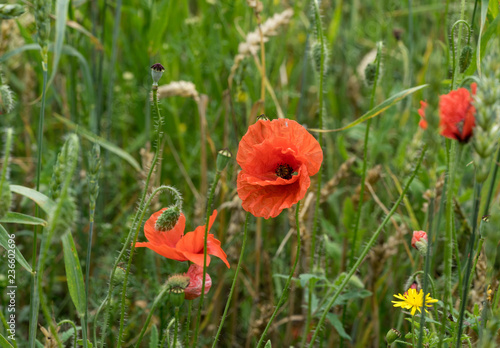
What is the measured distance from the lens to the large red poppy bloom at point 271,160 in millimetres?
1146

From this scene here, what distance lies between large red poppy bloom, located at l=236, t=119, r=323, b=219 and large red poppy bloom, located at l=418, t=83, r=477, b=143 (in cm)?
33

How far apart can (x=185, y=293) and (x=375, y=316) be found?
827mm

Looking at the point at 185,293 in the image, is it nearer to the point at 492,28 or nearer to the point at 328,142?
the point at 492,28

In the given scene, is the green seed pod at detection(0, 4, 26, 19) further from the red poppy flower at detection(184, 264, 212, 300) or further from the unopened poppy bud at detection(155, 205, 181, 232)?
the red poppy flower at detection(184, 264, 212, 300)

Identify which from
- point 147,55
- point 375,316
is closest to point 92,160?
point 375,316

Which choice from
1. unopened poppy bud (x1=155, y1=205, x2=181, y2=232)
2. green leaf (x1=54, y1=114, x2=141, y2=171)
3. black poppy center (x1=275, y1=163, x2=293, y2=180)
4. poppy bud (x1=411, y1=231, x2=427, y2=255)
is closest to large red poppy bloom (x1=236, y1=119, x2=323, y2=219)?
black poppy center (x1=275, y1=163, x2=293, y2=180)

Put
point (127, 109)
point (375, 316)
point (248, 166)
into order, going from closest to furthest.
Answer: point (248, 166)
point (375, 316)
point (127, 109)

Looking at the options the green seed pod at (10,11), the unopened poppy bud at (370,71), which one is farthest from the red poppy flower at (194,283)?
the unopened poppy bud at (370,71)

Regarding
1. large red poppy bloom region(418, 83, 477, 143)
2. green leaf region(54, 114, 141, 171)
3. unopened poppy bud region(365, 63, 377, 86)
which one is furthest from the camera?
unopened poppy bud region(365, 63, 377, 86)

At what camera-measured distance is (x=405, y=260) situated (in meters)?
2.13

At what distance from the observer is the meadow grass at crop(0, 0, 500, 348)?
3.39ft

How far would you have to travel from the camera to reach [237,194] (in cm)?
180

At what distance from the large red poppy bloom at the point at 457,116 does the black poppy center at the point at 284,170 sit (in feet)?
1.51

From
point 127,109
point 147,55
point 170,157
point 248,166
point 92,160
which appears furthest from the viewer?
point 127,109
